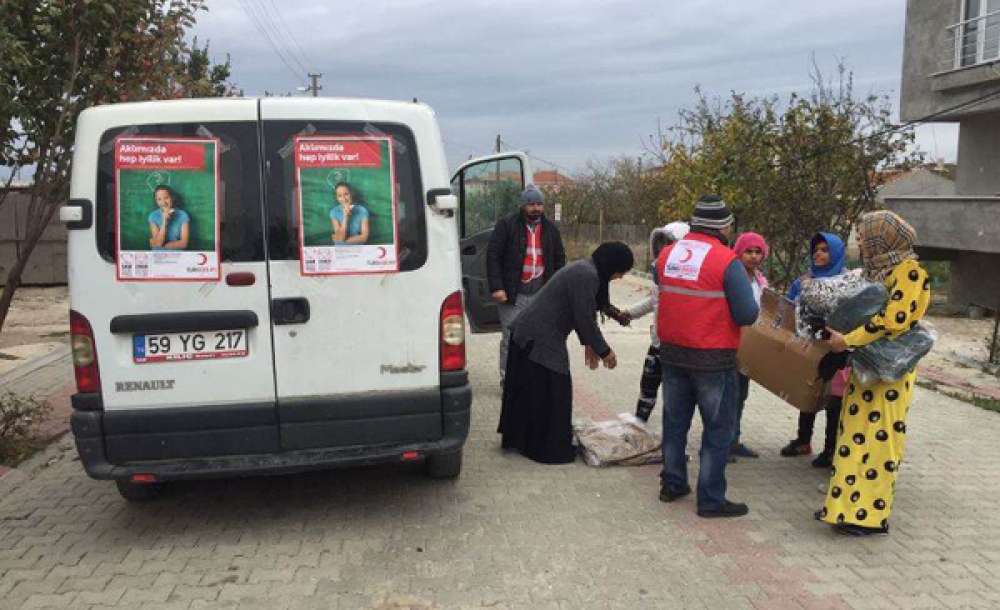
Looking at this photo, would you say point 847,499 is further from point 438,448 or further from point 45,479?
point 45,479

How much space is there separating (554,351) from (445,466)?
106cm

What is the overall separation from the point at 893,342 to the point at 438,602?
260cm

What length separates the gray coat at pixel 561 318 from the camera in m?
5.04

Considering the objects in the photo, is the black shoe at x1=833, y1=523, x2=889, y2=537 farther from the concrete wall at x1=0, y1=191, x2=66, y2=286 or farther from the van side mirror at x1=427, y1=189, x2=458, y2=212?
the concrete wall at x1=0, y1=191, x2=66, y2=286

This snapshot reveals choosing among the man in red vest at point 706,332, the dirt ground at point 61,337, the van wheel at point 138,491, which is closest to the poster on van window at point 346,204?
the man in red vest at point 706,332

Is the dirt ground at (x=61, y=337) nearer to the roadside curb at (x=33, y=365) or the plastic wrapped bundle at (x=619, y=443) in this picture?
the roadside curb at (x=33, y=365)

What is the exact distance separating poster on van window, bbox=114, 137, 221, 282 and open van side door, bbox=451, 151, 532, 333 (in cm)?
361

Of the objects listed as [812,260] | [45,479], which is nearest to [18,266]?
[45,479]

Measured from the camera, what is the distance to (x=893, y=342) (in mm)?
4008

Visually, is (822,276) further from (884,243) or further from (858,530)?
(858,530)

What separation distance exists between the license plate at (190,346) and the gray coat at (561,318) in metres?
2.02

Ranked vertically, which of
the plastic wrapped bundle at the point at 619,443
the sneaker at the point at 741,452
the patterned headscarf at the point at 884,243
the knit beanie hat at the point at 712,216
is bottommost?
the sneaker at the point at 741,452

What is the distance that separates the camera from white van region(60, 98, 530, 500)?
3799 mm

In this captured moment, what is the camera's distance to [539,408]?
212 inches
